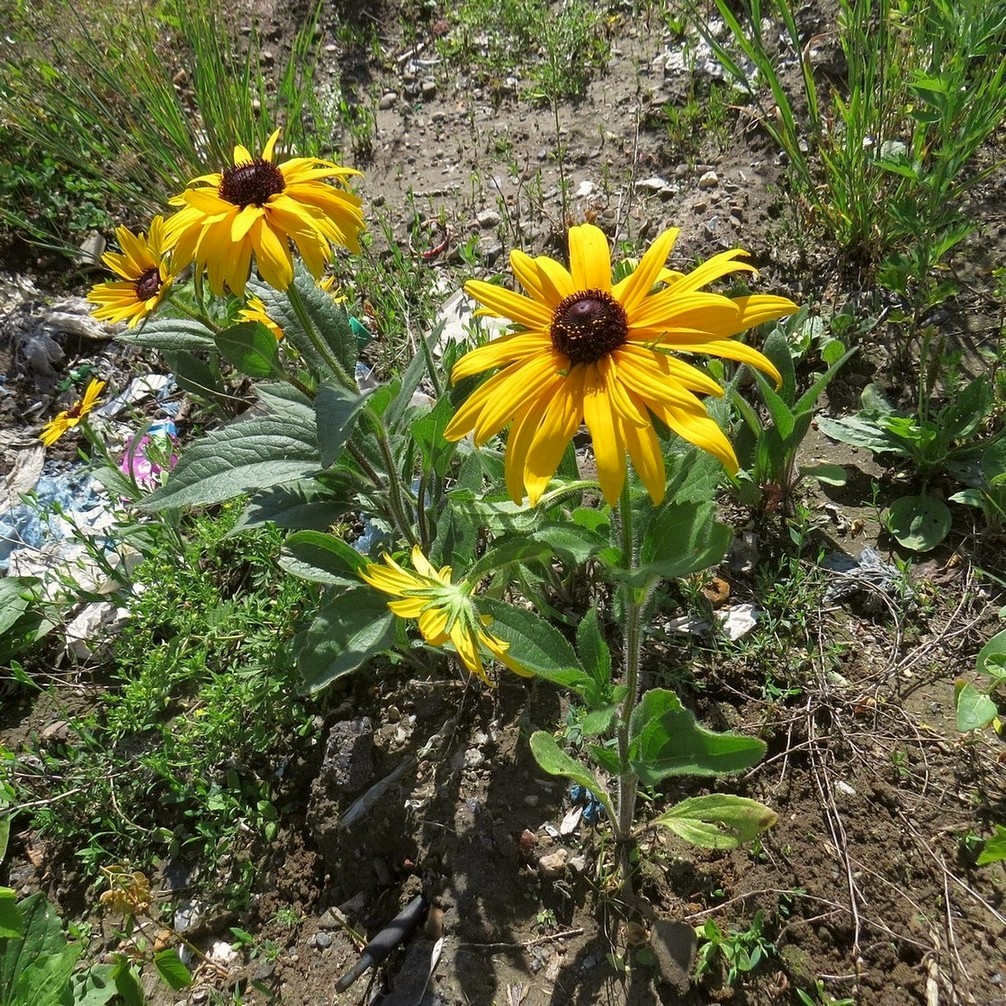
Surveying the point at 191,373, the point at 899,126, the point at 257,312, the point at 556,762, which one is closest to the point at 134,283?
the point at 191,373

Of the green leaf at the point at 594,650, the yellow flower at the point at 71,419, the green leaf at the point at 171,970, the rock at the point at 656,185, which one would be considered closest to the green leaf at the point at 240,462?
the green leaf at the point at 594,650

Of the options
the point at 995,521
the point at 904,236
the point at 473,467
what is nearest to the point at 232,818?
the point at 473,467

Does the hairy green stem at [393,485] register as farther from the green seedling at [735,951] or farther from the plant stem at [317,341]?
the green seedling at [735,951]

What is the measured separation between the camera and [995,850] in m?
1.80

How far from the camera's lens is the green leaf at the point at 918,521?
2455mm

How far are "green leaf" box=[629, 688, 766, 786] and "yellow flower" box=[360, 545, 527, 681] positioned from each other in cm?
32

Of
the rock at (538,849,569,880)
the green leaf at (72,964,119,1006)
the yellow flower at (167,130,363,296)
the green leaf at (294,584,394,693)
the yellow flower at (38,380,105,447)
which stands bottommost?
the rock at (538,849,569,880)

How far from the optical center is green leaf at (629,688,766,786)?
64.1 inches

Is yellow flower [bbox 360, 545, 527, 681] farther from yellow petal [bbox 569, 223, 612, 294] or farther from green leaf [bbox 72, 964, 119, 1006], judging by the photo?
green leaf [bbox 72, 964, 119, 1006]

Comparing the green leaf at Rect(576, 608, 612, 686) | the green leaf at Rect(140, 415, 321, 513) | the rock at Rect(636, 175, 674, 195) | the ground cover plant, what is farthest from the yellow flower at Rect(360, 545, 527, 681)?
the rock at Rect(636, 175, 674, 195)

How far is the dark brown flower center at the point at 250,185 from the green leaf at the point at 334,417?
491 millimetres

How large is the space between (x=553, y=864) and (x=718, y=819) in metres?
0.56

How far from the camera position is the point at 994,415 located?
2596 millimetres

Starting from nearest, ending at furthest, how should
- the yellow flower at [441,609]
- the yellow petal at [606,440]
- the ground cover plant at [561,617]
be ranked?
1. the yellow petal at [606,440]
2. the yellow flower at [441,609]
3. the ground cover plant at [561,617]
